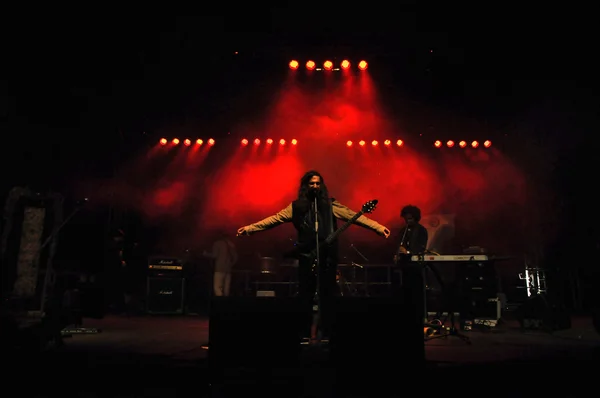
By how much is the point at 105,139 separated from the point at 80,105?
4.36 ft

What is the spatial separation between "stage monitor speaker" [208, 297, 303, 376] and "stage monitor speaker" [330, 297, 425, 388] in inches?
12.6

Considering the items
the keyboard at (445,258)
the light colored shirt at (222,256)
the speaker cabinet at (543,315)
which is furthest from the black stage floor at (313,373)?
the light colored shirt at (222,256)

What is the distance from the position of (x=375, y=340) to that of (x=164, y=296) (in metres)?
8.65

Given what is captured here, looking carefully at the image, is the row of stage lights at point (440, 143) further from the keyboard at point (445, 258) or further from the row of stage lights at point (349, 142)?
the keyboard at point (445, 258)

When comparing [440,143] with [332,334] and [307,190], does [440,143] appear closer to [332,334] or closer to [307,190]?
[307,190]

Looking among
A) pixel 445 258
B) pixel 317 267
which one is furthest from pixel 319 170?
pixel 317 267

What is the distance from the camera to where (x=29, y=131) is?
9.32m

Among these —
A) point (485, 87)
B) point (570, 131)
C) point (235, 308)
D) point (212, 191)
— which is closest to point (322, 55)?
point (485, 87)

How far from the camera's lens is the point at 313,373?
338 centimetres

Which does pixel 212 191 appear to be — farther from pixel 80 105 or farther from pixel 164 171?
pixel 80 105

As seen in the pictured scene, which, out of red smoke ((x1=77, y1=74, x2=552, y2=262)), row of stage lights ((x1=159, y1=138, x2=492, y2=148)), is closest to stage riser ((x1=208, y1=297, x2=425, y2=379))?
red smoke ((x1=77, y1=74, x2=552, y2=262))

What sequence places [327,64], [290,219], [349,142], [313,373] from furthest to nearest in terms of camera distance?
1. [349,142]
2. [327,64]
3. [290,219]
4. [313,373]

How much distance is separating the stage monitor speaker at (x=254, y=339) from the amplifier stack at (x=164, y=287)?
315 inches

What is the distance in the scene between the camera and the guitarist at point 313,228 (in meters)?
4.95
